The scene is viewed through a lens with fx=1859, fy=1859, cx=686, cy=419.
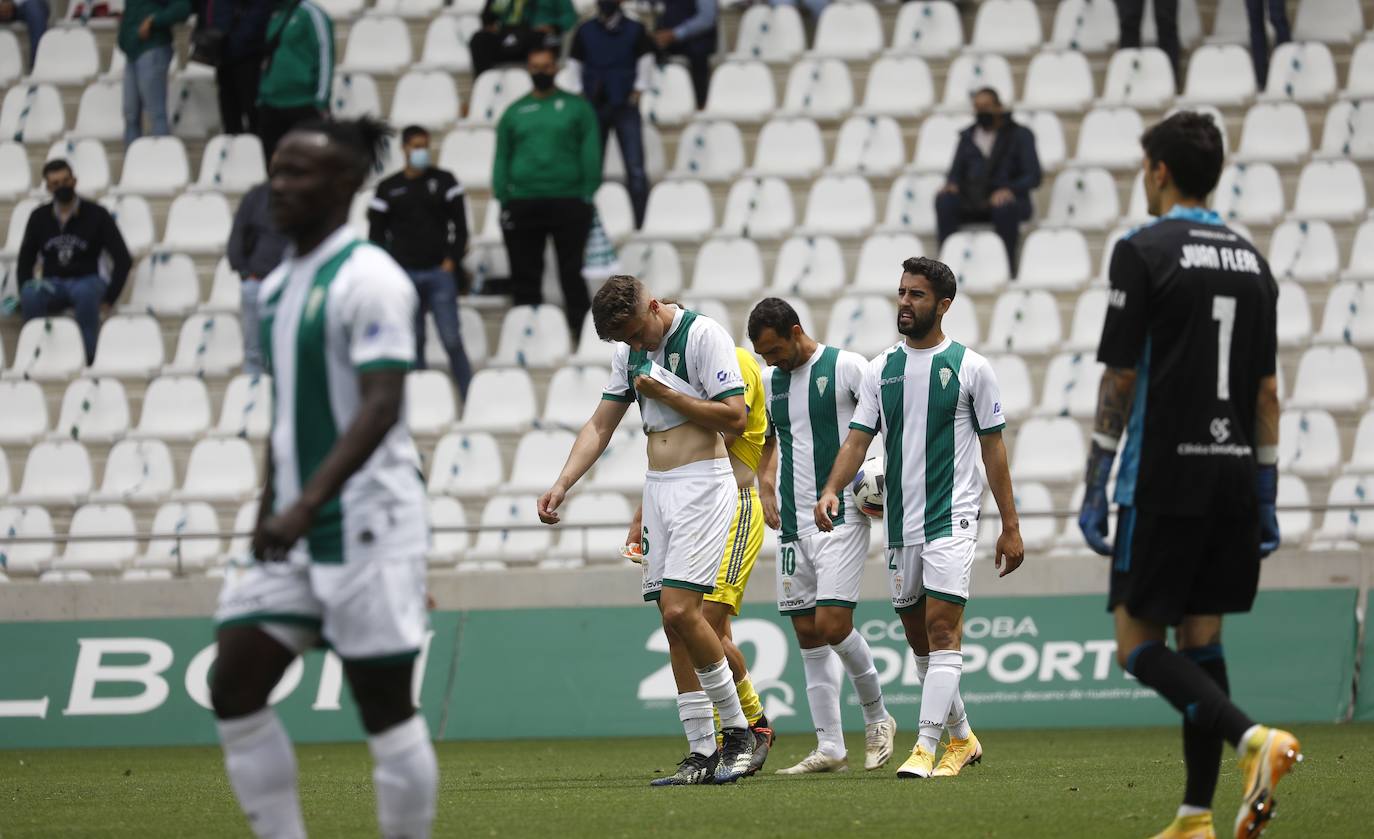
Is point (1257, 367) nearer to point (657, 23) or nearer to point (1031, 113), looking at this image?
point (1031, 113)

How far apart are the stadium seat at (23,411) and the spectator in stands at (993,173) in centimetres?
876

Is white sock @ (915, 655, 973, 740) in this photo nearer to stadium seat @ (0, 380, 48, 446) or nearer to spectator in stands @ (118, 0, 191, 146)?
stadium seat @ (0, 380, 48, 446)

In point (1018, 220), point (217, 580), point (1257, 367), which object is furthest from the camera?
point (1018, 220)

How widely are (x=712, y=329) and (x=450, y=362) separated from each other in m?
8.30

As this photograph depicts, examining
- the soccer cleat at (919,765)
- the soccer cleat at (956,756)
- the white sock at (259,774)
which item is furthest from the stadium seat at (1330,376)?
the white sock at (259,774)

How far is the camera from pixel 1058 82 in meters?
19.1

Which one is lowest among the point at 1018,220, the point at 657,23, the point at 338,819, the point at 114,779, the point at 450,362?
the point at 114,779

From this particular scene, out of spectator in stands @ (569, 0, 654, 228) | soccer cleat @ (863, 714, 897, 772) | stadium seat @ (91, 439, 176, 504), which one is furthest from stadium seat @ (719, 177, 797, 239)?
soccer cleat @ (863, 714, 897, 772)

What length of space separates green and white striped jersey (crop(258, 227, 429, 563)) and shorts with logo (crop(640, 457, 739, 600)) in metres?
4.01

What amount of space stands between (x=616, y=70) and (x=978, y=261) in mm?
3970

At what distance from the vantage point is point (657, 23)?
1975cm

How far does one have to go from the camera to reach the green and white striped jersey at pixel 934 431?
9.42 m

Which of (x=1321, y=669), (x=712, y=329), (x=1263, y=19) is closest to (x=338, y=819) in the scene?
(x=712, y=329)

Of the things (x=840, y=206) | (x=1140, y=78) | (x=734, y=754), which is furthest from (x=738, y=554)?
(x=1140, y=78)
